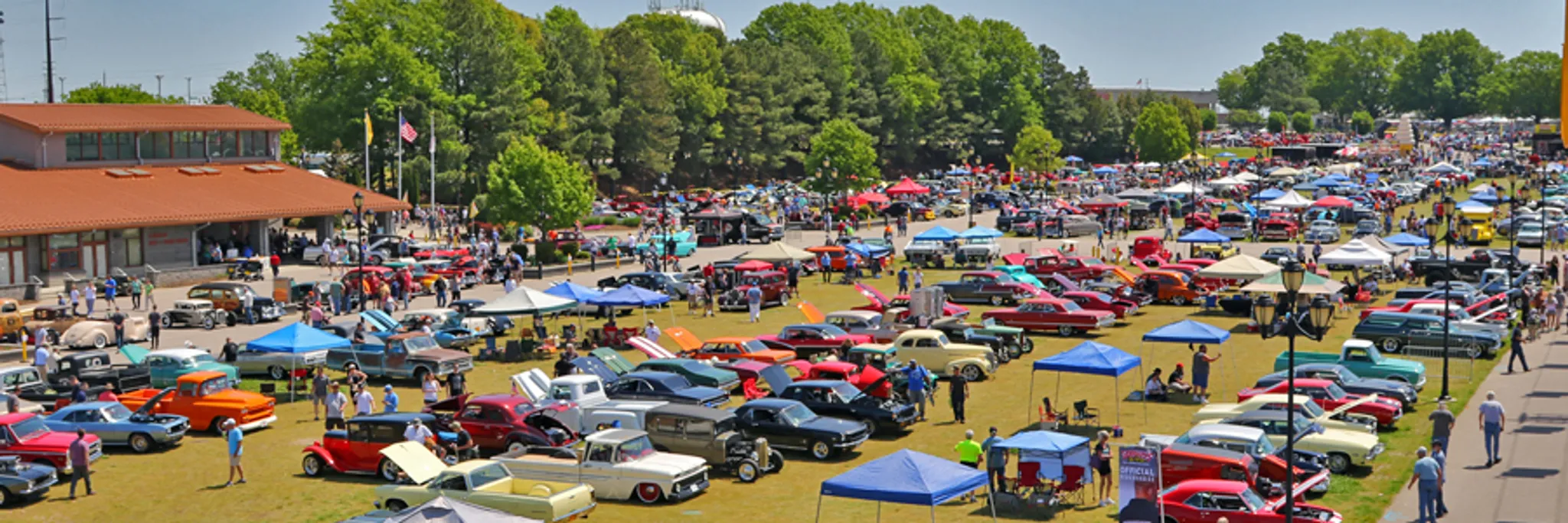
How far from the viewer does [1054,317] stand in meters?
39.8

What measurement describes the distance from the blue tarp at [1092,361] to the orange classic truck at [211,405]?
1482cm

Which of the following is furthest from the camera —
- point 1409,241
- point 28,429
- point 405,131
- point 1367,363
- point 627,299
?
point 405,131

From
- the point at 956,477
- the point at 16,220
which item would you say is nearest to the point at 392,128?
the point at 16,220

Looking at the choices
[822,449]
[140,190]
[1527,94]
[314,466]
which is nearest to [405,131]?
[140,190]

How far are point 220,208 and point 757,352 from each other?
103ft

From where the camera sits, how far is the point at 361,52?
7619 centimetres

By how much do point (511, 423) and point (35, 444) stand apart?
25.4 feet

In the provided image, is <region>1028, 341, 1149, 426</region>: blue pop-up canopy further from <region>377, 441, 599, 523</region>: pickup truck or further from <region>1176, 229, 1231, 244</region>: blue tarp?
<region>1176, 229, 1231, 244</region>: blue tarp

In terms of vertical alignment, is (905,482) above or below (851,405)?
above

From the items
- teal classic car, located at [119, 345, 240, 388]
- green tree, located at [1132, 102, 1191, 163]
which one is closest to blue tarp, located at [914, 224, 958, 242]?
teal classic car, located at [119, 345, 240, 388]

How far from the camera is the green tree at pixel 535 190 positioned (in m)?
63.6

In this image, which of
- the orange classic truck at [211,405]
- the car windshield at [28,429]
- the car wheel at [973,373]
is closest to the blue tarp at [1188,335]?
the car wheel at [973,373]

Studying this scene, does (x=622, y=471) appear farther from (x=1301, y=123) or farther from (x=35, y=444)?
(x=1301, y=123)

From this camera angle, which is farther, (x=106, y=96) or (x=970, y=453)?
(x=106, y=96)
